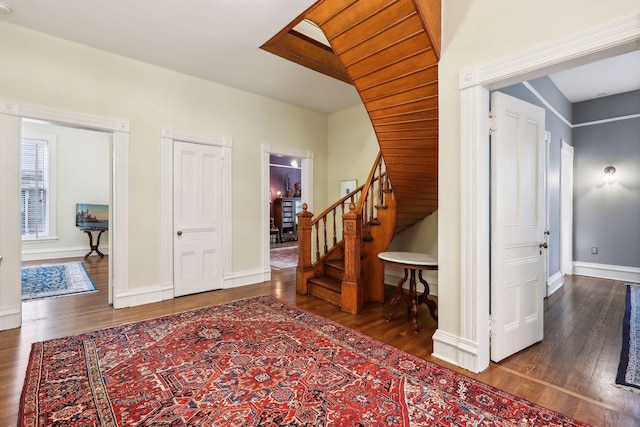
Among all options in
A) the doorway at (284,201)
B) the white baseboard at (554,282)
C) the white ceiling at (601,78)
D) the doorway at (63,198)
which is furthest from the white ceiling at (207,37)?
the doorway at (284,201)

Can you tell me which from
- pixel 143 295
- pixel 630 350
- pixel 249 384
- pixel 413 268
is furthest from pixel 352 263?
pixel 143 295

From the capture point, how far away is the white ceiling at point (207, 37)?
2.82 meters

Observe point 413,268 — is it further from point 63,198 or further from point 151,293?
point 63,198

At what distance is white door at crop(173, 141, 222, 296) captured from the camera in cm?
426

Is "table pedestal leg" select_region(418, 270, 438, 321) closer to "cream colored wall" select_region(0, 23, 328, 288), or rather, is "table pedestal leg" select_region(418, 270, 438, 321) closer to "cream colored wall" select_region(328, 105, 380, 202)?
"cream colored wall" select_region(328, 105, 380, 202)

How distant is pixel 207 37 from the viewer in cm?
332

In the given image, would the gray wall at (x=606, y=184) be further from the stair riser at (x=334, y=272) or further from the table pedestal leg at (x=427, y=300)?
the stair riser at (x=334, y=272)

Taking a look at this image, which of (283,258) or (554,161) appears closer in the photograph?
(554,161)

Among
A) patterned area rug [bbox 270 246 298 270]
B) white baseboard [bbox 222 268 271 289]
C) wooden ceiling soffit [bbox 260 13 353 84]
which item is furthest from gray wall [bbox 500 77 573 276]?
patterned area rug [bbox 270 246 298 270]

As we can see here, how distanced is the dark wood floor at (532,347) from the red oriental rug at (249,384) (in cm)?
16

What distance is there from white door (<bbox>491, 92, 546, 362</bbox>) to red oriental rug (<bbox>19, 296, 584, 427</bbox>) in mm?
692

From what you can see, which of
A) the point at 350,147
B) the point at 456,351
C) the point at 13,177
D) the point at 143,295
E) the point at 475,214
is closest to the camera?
the point at 475,214

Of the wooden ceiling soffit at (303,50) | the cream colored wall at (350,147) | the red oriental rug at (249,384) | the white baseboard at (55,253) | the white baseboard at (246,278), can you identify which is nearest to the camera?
the red oriental rug at (249,384)

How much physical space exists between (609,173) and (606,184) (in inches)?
7.3
